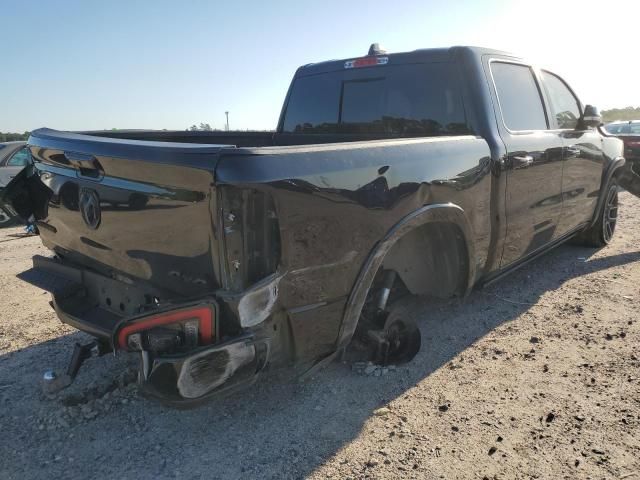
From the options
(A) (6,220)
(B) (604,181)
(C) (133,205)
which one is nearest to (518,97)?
(B) (604,181)

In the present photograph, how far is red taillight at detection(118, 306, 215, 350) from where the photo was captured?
2.11 m

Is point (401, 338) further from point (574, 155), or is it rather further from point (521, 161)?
point (574, 155)

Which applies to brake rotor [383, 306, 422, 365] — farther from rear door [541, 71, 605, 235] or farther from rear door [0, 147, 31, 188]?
rear door [0, 147, 31, 188]

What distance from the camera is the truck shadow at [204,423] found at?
244 cm

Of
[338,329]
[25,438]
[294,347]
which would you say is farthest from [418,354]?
[25,438]

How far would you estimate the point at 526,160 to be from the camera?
3.80 meters

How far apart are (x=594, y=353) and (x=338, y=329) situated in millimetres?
2016

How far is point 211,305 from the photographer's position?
83.2 inches

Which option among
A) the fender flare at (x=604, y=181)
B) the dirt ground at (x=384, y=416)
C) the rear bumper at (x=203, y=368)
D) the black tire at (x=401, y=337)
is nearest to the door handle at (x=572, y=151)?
the fender flare at (x=604, y=181)

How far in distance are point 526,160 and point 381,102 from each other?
120cm

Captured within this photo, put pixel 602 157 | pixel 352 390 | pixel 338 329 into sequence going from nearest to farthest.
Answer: pixel 338 329 → pixel 352 390 → pixel 602 157

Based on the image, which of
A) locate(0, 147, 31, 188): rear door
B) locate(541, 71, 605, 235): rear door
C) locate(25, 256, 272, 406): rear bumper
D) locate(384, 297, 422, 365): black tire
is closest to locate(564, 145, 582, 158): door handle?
locate(541, 71, 605, 235): rear door

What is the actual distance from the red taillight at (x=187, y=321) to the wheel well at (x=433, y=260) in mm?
1431

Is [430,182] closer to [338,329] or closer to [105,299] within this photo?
[338,329]
